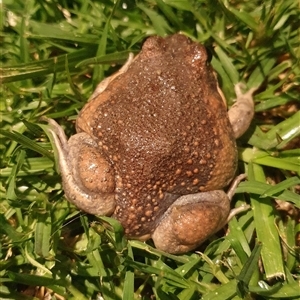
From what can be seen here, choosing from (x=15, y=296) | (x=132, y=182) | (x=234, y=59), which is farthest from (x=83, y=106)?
(x=15, y=296)

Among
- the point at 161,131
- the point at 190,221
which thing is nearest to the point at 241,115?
the point at 161,131

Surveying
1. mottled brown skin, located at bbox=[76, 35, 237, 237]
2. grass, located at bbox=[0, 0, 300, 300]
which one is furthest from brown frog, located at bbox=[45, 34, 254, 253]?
grass, located at bbox=[0, 0, 300, 300]

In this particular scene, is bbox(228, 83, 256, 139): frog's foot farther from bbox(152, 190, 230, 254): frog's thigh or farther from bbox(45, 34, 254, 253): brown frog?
bbox(152, 190, 230, 254): frog's thigh

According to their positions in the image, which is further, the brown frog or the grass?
the grass

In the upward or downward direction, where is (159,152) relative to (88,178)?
upward

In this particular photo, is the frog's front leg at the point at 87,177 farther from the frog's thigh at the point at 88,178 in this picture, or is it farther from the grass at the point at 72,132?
the grass at the point at 72,132

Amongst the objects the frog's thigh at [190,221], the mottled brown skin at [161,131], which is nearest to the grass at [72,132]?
the frog's thigh at [190,221]

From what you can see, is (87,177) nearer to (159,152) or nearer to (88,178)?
(88,178)
